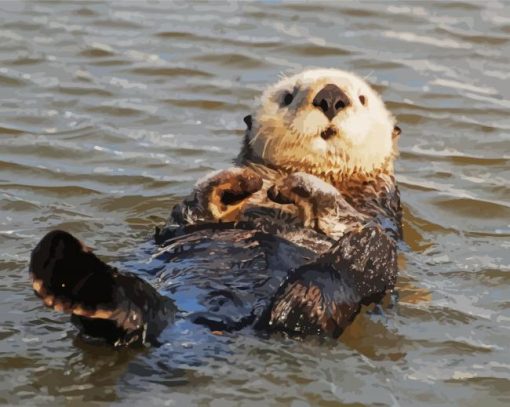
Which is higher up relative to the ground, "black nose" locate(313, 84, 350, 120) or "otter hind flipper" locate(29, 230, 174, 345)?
"black nose" locate(313, 84, 350, 120)

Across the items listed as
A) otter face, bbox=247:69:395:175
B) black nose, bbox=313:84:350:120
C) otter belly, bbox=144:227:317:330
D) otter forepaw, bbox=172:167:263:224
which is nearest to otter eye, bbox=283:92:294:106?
otter face, bbox=247:69:395:175

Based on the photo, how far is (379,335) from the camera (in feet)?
15.1

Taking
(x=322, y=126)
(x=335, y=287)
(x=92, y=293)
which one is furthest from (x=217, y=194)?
(x=92, y=293)

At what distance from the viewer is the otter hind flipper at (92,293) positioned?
3.75m

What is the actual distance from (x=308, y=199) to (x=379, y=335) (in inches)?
30.2

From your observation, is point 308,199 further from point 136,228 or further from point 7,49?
point 7,49

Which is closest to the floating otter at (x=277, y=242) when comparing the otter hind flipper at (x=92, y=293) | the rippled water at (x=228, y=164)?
the otter hind flipper at (x=92, y=293)

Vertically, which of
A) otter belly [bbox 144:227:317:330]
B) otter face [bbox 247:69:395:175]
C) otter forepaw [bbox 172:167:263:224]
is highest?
otter face [bbox 247:69:395:175]

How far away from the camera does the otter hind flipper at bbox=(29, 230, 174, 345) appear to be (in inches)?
148

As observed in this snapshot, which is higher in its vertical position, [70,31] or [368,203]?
[70,31]

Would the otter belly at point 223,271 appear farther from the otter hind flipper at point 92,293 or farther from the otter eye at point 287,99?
the otter eye at point 287,99

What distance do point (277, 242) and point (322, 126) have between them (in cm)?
78

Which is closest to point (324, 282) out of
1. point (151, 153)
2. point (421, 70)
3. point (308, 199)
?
point (308, 199)

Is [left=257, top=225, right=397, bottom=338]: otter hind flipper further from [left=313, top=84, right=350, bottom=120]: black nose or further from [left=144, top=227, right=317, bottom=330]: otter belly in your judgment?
[left=313, top=84, right=350, bottom=120]: black nose
